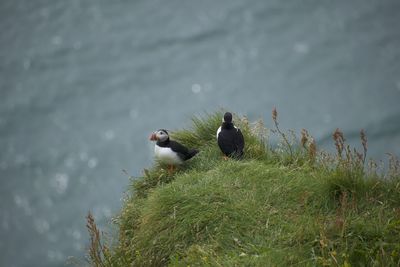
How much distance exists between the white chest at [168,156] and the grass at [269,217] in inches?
8.3

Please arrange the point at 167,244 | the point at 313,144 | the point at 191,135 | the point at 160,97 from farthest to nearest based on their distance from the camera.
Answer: the point at 160,97 < the point at 191,135 < the point at 313,144 < the point at 167,244

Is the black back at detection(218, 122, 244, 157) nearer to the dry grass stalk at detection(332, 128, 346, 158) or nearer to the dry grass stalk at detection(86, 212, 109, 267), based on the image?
the dry grass stalk at detection(332, 128, 346, 158)

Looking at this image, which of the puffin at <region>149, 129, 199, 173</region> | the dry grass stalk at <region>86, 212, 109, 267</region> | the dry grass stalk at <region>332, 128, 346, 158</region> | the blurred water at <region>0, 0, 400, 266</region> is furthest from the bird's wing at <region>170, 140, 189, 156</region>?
the blurred water at <region>0, 0, 400, 266</region>

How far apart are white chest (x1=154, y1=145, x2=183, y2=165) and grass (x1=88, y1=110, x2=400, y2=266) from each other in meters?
0.21

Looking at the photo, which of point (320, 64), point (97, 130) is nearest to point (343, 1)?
point (320, 64)

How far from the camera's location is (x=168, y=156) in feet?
28.3

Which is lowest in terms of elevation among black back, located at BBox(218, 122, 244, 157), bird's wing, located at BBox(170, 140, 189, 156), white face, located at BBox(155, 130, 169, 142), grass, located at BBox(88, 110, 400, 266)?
grass, located at BBox(88, 110, 400, 266)

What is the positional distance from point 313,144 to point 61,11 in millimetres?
51979

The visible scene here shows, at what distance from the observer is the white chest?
8602 millimetres

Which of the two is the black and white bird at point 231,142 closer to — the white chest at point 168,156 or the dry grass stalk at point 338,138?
the white chest at point 168,156

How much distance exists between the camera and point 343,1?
4962 cm

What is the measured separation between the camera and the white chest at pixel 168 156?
8602 mm

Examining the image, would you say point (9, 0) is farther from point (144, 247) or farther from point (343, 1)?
point (144, 247)

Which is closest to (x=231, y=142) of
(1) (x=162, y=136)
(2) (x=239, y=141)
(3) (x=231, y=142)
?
(3) (x=231, y=142)
